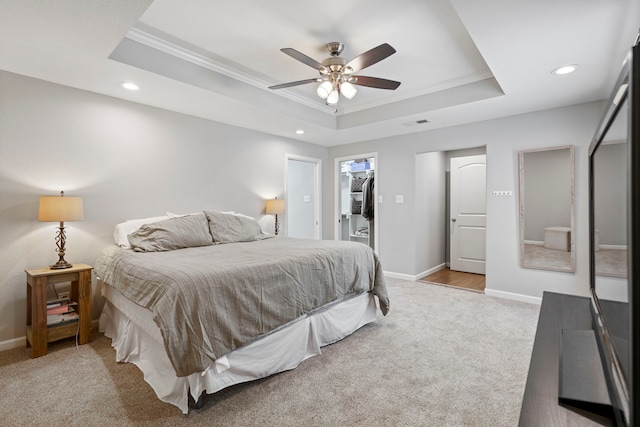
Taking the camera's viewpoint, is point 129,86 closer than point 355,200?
Yes

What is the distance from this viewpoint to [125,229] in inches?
118

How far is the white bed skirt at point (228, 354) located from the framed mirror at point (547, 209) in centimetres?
235

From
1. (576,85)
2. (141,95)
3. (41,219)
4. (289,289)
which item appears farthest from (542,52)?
(41,219)

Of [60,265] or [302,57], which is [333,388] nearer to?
[302,57]

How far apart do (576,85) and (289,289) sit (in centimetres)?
323

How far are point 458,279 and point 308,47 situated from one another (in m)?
4.07

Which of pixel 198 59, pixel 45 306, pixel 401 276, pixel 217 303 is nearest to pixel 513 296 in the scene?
pixel 401 276

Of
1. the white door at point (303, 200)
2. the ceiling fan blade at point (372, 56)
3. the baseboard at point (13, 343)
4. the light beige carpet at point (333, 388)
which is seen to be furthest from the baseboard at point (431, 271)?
the baseboard at point (13, 343)

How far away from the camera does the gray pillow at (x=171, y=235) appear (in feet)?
9.22

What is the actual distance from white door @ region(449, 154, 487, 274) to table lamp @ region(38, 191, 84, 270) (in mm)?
5359

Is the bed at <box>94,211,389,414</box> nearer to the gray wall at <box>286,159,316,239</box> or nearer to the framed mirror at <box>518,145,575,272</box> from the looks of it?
the framed mirror at <box>518,145,575,272</box>

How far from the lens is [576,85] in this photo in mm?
2906

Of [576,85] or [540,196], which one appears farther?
[540,196]

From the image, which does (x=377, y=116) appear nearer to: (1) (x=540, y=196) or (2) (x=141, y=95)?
(1) (x=540, y=196)
